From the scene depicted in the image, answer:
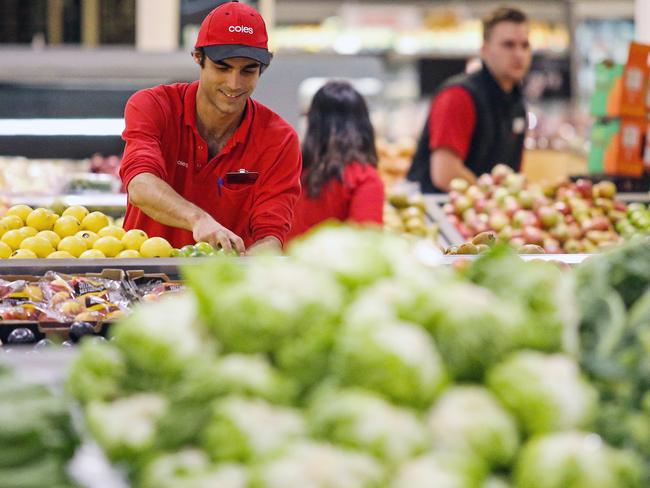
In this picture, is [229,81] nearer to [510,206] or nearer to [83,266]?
[83,266]

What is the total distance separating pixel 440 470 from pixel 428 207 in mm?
4663

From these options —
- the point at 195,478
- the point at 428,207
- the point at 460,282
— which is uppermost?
the point at 460,282

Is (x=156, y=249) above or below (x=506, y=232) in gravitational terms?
above

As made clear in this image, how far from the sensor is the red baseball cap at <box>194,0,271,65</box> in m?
3.61

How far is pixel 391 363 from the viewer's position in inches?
54.6

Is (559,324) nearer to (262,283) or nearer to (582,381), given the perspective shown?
(582,381)

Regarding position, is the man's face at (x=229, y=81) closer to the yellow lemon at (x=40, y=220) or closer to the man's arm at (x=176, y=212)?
the man's arm at (x=176, y=212)

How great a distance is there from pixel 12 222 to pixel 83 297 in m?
0.99

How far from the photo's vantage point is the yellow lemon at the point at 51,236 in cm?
353

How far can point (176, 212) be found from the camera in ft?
11.1

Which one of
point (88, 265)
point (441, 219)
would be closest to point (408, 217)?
point (441, 219)

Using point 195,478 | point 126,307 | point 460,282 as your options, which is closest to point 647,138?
point 126,307

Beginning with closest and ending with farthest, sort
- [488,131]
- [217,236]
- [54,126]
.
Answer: [217,236] < [488,131] < [54,126]

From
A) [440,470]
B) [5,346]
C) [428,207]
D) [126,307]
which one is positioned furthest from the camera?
[428,207]
